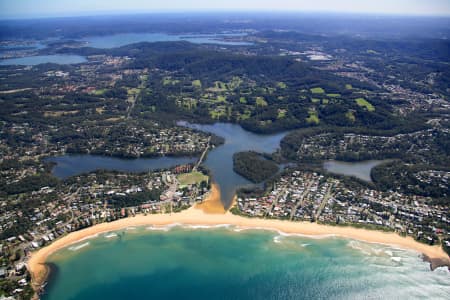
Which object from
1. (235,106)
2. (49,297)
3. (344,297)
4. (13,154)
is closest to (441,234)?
(344,297)

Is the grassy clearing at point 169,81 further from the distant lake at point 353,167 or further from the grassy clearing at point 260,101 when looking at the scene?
the distant lake at point 353,167

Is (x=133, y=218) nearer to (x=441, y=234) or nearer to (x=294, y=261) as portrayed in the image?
(x=294, y=261)

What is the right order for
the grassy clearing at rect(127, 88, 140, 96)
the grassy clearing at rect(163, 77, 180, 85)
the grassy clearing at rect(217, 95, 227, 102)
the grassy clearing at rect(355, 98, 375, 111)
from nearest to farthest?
the grassy clearing at rect(355, 98, 375, 111), the grassy clearing at rect(217, 95, 227, 102), the grassy clearing at rect(127, 88, 140, 96), the grassy clearing at rect(163, 77, 180, 85)

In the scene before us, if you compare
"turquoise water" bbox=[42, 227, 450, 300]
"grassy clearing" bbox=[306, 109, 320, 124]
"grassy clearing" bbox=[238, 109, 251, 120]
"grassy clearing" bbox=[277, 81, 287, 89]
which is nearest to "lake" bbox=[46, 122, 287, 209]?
"turquoise water" bbox=[42, 227, 450, 300]

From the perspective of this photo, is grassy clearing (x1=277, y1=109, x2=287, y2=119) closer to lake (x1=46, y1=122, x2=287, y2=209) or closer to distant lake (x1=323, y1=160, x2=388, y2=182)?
lake (x1=46, y1=122, x2=287, y2=209)

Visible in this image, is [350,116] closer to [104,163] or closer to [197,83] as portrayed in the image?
[197,83]
